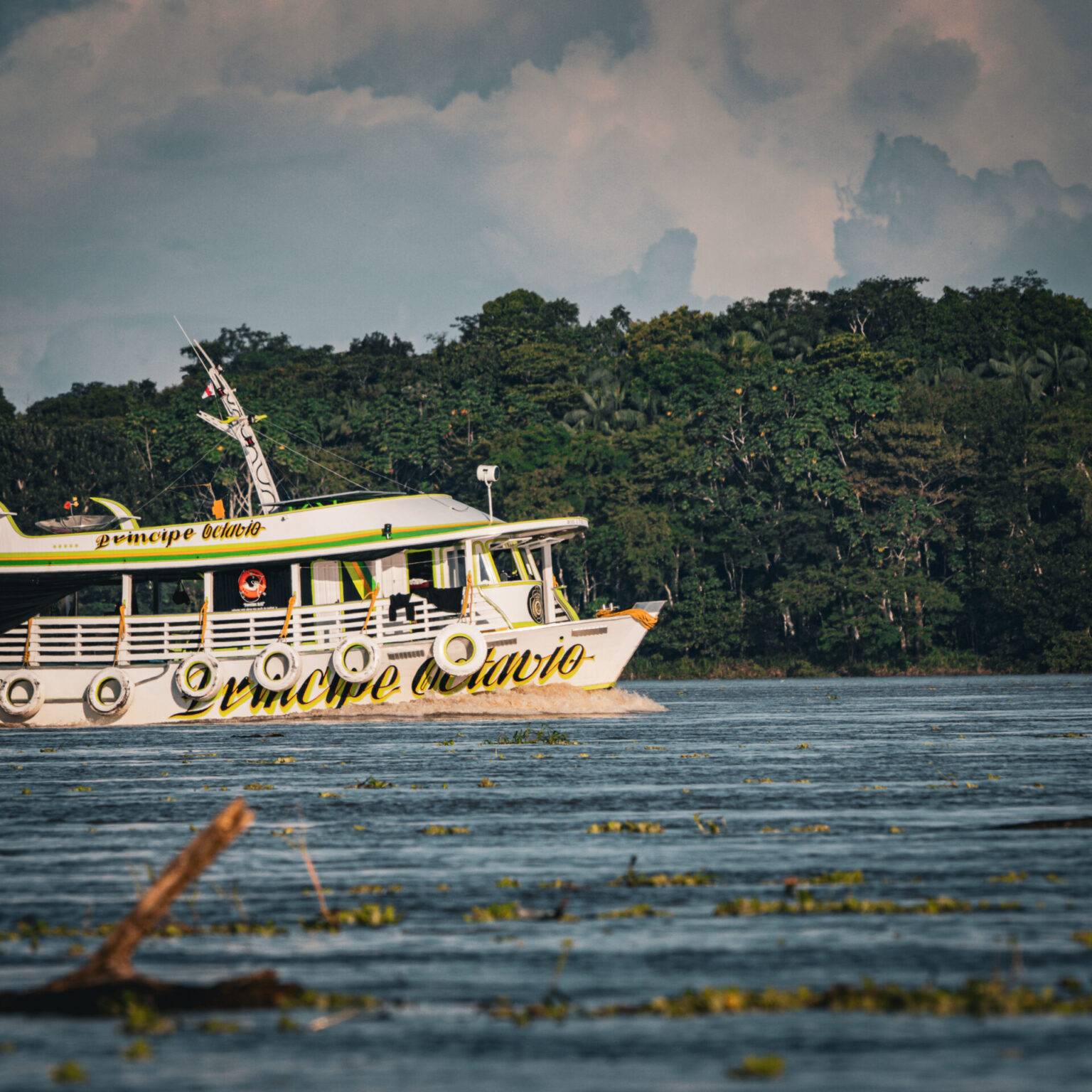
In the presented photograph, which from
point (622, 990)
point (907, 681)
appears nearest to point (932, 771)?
point (622, 990)

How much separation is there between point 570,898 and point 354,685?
100ft

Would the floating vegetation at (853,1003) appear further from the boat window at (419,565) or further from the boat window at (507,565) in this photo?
the boat window at (507,565)

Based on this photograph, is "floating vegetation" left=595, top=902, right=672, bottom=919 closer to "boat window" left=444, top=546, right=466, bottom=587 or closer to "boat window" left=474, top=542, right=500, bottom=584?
"boat window" left=474, top=542, right=500, bottom=584

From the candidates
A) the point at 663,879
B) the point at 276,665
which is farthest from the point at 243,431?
the point at 663,879

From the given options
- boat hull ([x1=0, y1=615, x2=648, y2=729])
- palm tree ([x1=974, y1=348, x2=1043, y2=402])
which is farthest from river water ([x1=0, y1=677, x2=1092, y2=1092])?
palm tree ([x1=974, y1=348, x2=1043, y2=402])

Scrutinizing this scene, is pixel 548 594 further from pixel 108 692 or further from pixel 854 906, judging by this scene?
pixel 854 906

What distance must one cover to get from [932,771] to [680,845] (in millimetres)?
10096

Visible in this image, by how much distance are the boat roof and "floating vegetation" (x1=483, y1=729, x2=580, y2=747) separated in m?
6.99

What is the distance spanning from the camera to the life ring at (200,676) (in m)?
45.2

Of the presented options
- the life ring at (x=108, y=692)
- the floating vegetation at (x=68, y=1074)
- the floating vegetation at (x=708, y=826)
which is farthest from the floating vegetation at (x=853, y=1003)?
the life ring at (x=108, y=692)

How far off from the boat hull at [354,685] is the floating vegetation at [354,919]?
2989 centimetres

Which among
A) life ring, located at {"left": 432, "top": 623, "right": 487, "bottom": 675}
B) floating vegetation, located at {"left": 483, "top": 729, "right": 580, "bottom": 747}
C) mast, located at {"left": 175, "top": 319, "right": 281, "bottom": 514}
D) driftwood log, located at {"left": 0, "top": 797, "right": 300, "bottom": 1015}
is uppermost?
mast, located at {"left": 175, "top": 319, "right": 281, "bottom": 514}

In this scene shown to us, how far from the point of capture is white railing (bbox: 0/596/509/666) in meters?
45.0

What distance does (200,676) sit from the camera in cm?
4525
